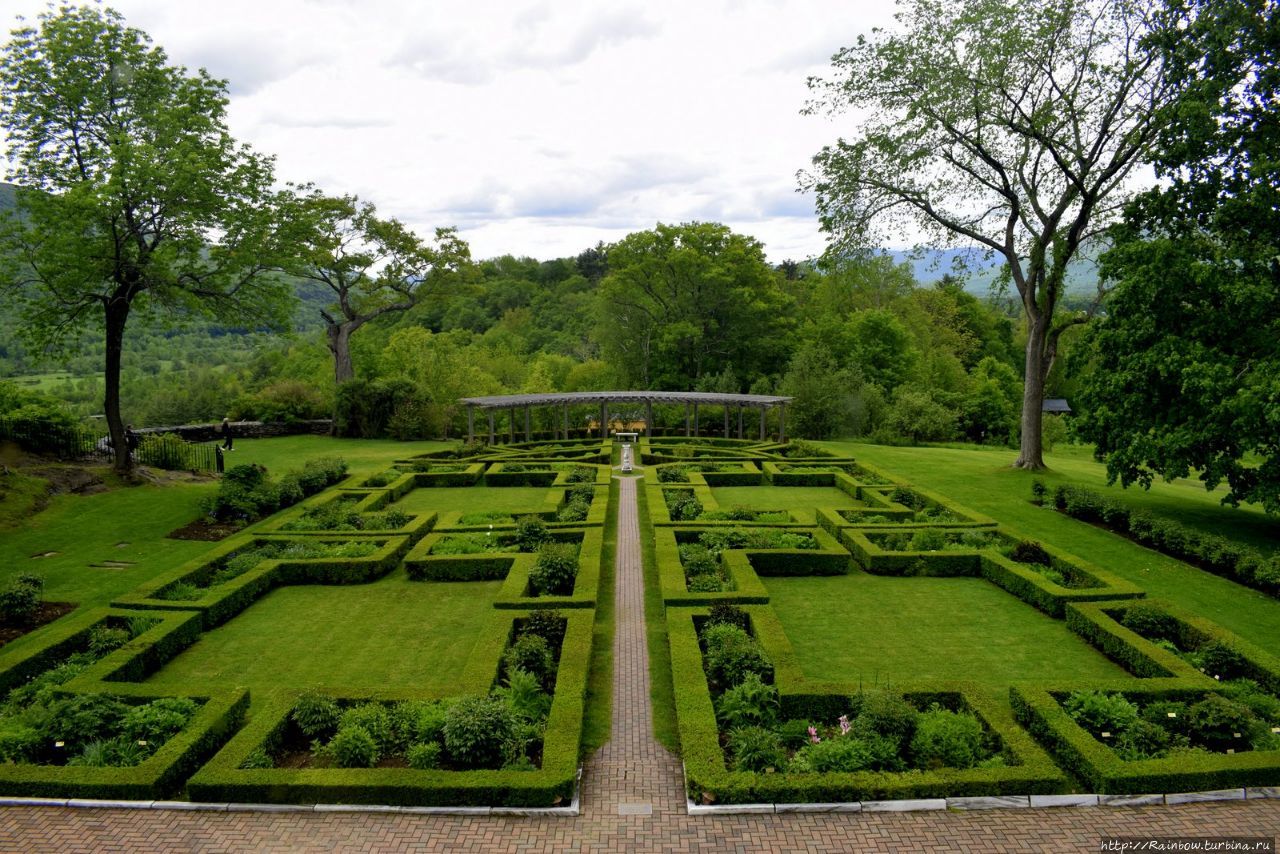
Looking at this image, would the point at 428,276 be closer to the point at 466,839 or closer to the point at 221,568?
the point at 221,568

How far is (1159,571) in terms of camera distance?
61.8 ft

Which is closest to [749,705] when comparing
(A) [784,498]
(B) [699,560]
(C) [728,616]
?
(C) [728,616]

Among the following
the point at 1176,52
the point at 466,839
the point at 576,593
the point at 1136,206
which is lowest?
the point at 466,839

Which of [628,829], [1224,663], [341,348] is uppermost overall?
[341,348]

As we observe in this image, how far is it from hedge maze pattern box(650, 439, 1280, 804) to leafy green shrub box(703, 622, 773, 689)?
2.3 inches

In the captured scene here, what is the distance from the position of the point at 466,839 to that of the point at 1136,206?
25146mm

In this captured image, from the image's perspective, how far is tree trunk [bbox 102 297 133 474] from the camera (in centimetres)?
2331

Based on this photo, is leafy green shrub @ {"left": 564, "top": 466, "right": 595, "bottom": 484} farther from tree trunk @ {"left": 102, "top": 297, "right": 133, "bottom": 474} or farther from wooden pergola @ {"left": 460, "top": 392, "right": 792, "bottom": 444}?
tree trunk @ {"left": 102, "top": 297, "right": 133, "bottom": 474}

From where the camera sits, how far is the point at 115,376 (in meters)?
24.1

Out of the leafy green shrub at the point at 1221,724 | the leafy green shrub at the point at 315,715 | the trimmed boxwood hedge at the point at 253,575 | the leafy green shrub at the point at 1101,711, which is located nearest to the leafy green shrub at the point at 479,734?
the leafy green shrub at the point at 315,715

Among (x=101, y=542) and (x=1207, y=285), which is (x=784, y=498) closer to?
(x=1207, y=285)

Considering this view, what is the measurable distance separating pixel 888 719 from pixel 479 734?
5.71 m

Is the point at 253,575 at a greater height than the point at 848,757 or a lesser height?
greater

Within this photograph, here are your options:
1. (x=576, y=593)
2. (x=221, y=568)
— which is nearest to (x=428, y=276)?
(x=221, y=568)
